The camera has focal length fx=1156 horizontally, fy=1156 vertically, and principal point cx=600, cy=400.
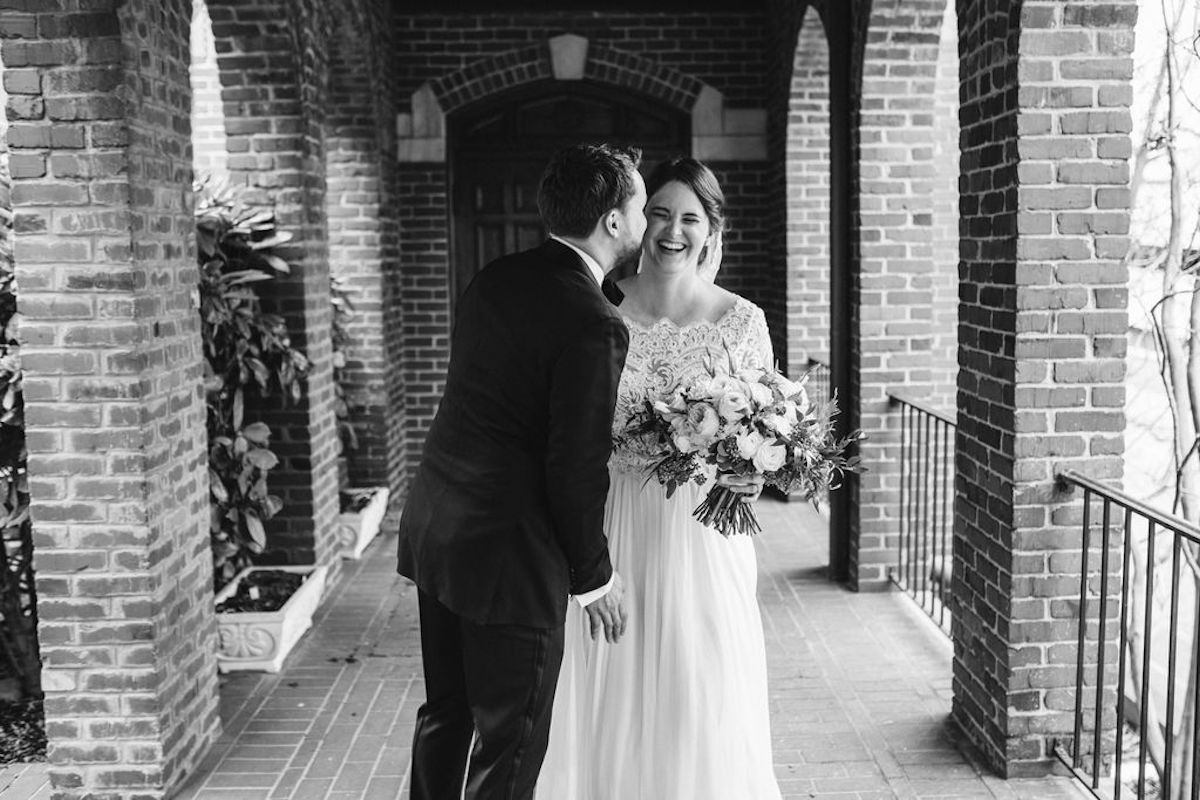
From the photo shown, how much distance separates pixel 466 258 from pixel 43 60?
216 inches

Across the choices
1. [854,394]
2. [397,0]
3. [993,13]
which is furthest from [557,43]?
[993,13]

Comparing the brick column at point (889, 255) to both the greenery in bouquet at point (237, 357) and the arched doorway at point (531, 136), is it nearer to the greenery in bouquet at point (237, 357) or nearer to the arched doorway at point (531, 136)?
the greenery in bouquet at point (237, 357)

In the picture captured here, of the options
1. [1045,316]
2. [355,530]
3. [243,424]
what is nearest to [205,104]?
[243,424]

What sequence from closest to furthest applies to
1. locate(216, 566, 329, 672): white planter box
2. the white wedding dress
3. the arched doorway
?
1. the white wedding dress
2. locate(216, 566, 329, 672): white planter box
3. the arched doorway

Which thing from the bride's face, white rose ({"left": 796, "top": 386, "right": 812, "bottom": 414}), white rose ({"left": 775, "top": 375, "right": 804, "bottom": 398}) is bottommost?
white rose ({"left": 796, "top": 386, "right": 812, "bottom": 414})

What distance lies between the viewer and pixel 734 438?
3008mm

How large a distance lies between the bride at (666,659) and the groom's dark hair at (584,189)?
2.22 feet

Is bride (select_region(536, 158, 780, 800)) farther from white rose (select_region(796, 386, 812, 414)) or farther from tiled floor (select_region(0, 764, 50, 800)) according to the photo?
tiled floor (select_region(0, 764, 50, 800))

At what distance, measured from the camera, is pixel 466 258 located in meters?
9.02

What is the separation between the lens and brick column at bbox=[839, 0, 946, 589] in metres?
5.82

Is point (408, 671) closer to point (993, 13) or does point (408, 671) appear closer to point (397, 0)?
point (993, 13)

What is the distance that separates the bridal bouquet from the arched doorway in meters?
5.87

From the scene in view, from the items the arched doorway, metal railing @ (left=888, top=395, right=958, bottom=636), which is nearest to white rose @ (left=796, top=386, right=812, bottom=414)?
metal railing @ (left=888, top=395, right=958, bottom=636)

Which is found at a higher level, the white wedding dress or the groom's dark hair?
the groom's dark hair
